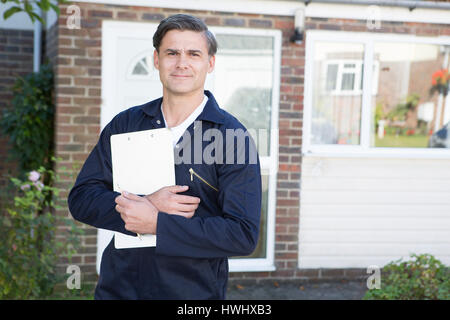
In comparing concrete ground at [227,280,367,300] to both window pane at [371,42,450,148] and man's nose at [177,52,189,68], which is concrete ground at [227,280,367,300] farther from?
man's nose at [177,52,189,68]

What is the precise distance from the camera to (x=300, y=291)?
5.34 m

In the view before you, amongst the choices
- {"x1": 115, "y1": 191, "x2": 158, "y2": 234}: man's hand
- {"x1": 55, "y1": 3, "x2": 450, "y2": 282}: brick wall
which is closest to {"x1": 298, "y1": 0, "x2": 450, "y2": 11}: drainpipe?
{"x1": 55, "y1": 3, "x2": 450, "y2": 282}: brick wall

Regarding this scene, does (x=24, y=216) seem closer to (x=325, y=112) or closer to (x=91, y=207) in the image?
(x=91, y=207)

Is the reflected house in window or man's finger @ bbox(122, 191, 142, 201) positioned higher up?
the reflected house in window

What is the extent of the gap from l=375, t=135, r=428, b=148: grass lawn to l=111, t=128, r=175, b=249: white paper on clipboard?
14.2ft

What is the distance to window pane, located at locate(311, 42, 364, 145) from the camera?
5.52 meters

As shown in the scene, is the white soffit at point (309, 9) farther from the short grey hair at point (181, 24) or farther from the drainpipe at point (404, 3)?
the short grey hair at point (181, 24)

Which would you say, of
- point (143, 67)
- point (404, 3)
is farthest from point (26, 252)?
point (404, 3)

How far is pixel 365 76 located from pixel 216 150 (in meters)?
4.13

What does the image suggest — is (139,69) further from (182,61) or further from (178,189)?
(178,189)

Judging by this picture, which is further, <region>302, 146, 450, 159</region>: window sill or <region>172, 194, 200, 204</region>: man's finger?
<region>302, 146, 450, 159</region>: window sill

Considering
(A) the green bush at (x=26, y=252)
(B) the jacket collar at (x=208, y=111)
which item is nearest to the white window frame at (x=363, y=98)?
(A) the green bush at (x=26, y=252)

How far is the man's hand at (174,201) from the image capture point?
1784 millimetres

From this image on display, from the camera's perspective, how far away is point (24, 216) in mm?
4199
